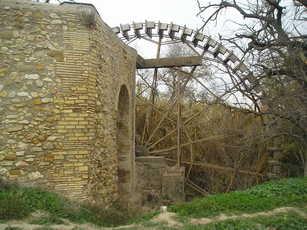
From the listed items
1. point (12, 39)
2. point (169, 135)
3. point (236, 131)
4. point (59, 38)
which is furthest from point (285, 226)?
point (169, 135)

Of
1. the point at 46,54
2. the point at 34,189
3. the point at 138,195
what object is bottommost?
the point at 138,195

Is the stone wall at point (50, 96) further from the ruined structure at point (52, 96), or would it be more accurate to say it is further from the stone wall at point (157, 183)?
the stone wall at point (157, 183)

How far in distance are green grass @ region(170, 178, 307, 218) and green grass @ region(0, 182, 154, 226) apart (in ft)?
2.40

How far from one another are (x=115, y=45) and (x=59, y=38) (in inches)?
76.3

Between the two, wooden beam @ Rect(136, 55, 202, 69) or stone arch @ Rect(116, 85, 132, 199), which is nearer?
stone arch @ Rect(116, 85, 132, 199)

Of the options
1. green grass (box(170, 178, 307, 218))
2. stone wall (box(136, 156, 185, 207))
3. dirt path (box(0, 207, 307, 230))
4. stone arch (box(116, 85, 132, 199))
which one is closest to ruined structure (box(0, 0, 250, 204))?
dirt path (box(0, 207, 307, 230))

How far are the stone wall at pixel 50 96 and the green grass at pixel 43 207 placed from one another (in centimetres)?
28

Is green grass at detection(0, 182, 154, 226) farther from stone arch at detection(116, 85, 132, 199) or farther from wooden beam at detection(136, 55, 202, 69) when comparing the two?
wooden beam at detection(136, 55, 202, 69)

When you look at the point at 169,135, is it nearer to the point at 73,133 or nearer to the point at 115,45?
the point at 115,45

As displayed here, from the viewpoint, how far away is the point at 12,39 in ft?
21.8

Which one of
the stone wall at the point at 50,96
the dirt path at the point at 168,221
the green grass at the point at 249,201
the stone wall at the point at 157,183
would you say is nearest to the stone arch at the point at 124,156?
the stone wall at the point at 157,183

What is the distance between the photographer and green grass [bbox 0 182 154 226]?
5.46 m

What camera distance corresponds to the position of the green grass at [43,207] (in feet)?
17.9

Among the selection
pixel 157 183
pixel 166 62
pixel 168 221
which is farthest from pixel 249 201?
pixel 166 62
